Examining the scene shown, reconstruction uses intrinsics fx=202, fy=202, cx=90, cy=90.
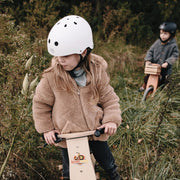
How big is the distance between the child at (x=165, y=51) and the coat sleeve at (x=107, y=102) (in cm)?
209

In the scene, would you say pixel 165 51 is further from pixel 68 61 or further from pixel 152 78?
pixel 68 61

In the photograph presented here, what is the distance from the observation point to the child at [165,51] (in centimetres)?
363

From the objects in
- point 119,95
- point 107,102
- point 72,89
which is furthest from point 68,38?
point 119,95

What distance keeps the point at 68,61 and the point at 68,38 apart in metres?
0.19

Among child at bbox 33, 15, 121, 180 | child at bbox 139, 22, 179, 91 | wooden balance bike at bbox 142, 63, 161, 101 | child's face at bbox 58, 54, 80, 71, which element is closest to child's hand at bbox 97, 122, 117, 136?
child at bbox 33, 15, 121, 180

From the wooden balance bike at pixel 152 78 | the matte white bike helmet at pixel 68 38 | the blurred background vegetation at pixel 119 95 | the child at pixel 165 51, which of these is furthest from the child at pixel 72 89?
the child at pixel 165 51

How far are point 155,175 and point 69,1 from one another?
204 inches

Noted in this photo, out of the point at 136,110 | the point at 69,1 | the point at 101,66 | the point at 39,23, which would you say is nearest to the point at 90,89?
the point at 101,66

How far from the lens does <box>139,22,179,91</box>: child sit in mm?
3629

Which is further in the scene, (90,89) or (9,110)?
(9,110)

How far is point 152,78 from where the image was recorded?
3818 mm

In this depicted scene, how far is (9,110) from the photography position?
6.58ft

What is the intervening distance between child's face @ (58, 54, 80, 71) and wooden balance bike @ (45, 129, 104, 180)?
548 millimetres

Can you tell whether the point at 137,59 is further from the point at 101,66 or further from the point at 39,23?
the point at 101,66
